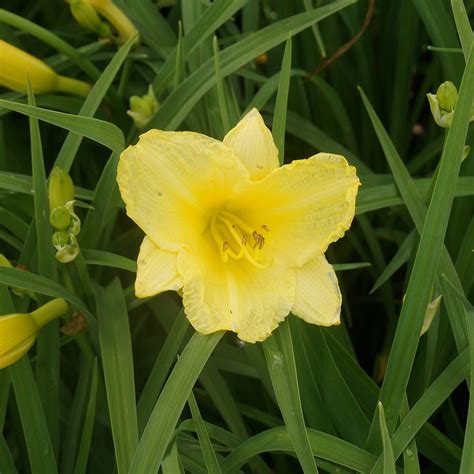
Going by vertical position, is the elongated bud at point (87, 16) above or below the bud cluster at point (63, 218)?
above

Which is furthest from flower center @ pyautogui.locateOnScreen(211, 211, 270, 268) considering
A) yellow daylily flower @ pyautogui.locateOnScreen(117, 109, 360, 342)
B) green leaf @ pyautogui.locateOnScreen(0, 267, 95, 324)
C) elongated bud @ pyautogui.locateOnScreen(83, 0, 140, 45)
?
elongated bud @ pyautogui.locateOnScreen(83, 0, 140, 45)

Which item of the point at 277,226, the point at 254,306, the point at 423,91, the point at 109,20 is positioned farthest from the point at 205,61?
the point at 423,91

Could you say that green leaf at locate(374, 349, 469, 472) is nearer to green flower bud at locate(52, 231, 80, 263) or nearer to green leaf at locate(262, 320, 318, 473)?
green leaf at locate(262, 320, 318, 473)

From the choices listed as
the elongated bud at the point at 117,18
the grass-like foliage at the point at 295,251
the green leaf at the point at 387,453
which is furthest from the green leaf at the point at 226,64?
the green leaf at the point at 387,453

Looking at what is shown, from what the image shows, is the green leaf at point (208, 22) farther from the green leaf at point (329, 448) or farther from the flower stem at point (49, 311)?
the green leaf at point (329, 448)

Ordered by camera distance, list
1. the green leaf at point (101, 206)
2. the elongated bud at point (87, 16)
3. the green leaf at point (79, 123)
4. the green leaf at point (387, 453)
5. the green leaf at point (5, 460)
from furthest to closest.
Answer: the elongated bud at point (87, 16) → the green leaf at point (101, 206) → the green leaf at point (5, 460) → the green leaf at point (79, 123) → the green leaf at point (387, 453)

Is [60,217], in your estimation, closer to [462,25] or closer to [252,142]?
[252,142]
